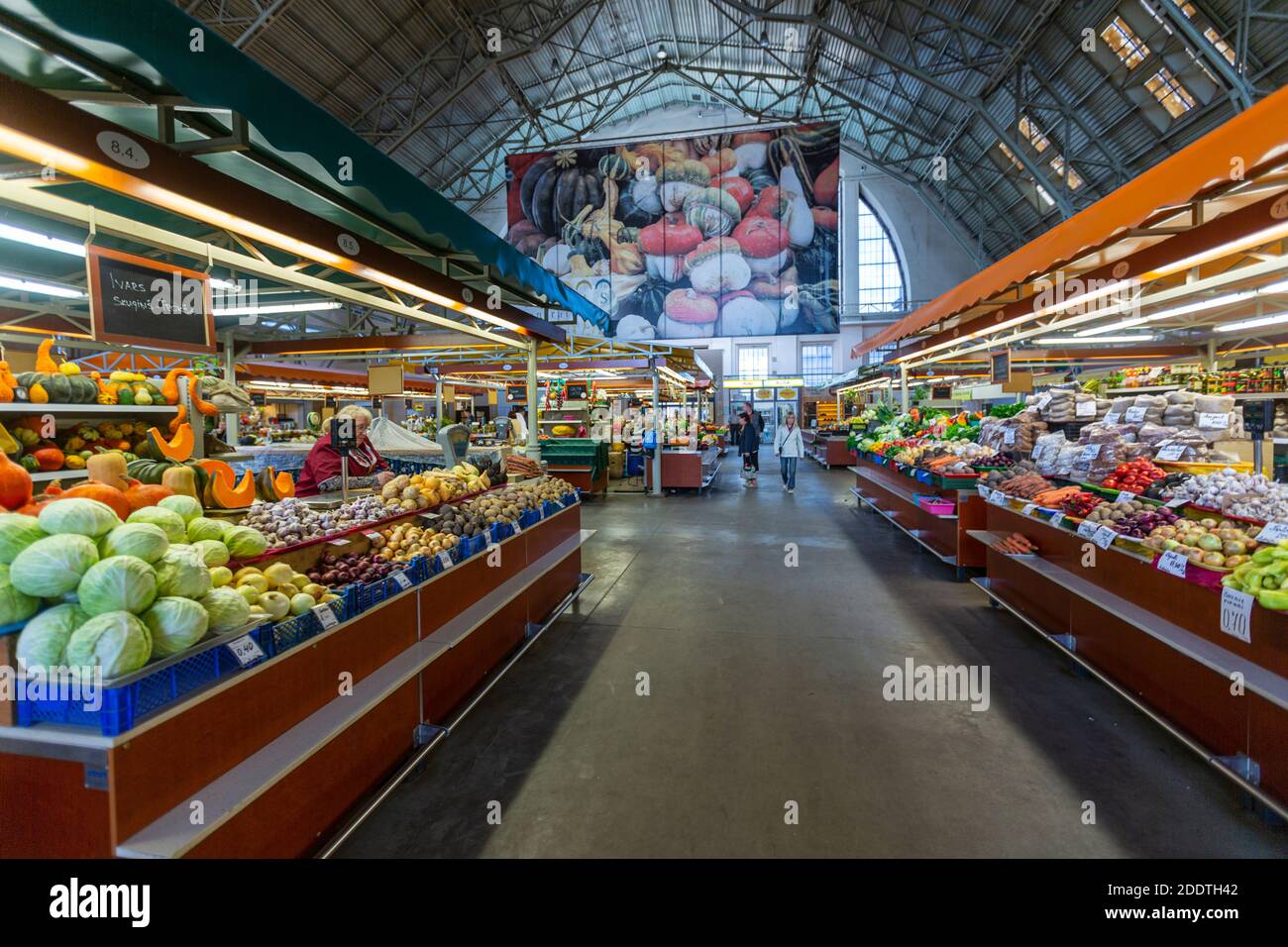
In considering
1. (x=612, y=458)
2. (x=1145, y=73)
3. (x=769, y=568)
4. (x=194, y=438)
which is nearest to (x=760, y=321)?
(x=612, y=458)

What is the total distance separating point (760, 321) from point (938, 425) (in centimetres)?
1158

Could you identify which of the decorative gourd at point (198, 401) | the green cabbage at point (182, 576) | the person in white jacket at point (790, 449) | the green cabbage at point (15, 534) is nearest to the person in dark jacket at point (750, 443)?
the person in white jacket at point (790, 449)

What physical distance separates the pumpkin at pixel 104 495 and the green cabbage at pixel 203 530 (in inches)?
7.9

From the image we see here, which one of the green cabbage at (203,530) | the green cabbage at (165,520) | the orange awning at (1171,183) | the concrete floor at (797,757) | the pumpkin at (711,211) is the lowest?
the concrete floor at (797,757)

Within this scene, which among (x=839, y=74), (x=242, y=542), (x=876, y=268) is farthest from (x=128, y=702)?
(x=876, y=268)

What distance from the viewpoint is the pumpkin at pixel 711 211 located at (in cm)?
2023

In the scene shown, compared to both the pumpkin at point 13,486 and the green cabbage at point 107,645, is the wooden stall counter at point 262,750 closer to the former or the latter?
the green cabbage at point 107,645

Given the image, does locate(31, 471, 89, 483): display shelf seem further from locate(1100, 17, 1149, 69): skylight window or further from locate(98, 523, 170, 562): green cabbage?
locate(1100, 17, 1149, 69): skylight window

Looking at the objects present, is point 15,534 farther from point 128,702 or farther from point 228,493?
point 228,493

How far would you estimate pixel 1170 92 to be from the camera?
12336mm

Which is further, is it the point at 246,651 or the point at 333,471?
the point at 333,471

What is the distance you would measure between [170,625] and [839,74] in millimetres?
25220

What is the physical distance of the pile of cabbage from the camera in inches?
60.3

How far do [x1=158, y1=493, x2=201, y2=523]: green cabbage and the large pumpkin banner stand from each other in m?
18.7
